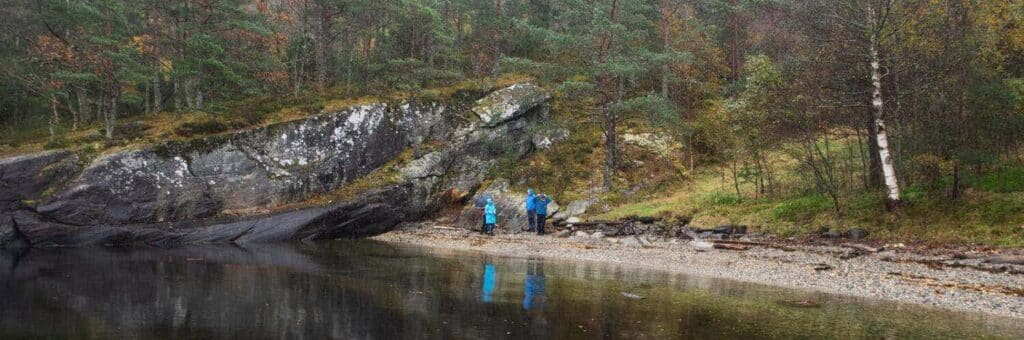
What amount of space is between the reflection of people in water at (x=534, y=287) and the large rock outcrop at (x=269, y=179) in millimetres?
13675

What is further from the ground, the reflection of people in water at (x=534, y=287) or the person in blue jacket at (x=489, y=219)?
the person in blue jacket at (x=489, y=219)

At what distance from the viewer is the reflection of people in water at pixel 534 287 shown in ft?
35.0

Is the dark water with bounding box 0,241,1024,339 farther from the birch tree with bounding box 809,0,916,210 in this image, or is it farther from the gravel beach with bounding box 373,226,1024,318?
the birch tree with bounding box 809,0,916,210

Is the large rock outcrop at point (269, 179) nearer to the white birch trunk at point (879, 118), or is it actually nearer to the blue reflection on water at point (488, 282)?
the blue reflection on water at point (488, 282)

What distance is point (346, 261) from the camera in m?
17.0

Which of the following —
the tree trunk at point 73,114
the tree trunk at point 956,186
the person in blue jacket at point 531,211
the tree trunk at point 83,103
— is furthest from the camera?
the tree trunk at point 83,103

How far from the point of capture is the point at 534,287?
12547 millimetres

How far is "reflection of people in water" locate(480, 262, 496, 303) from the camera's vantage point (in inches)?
443

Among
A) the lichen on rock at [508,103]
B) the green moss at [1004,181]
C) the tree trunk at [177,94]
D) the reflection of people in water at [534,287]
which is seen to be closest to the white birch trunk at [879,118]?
→ the green moss at [1004,181]

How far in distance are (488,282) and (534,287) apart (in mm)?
1176

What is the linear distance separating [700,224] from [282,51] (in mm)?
26673

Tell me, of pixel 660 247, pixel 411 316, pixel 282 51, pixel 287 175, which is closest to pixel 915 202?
pixel 660 247

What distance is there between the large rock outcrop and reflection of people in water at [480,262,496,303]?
41.9 ft

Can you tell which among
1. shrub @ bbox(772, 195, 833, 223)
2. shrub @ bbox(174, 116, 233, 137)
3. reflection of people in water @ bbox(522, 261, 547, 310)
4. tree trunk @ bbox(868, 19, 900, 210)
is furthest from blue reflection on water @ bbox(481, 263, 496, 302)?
shrub @ bbox(174, 116, 233, 137)
